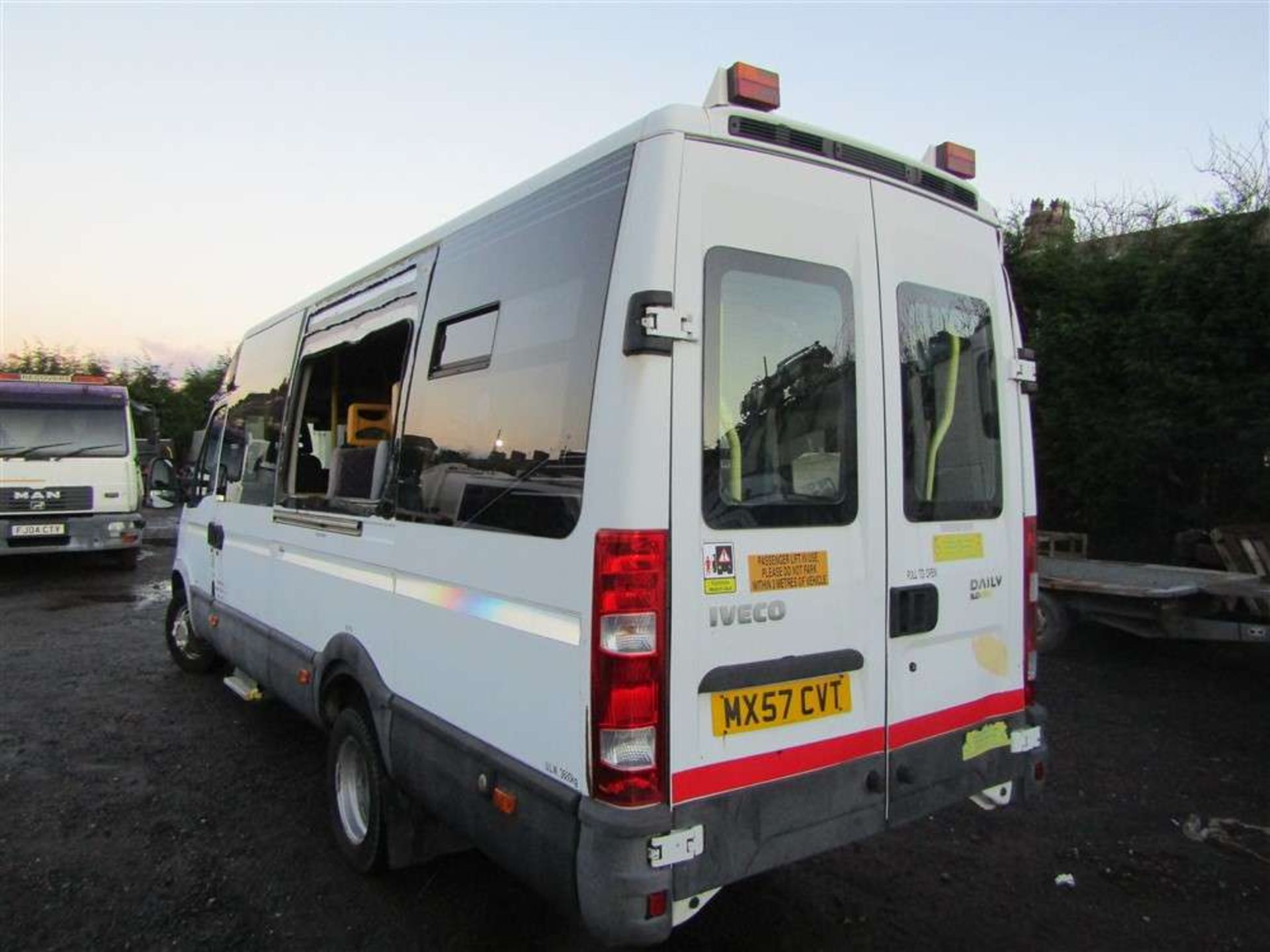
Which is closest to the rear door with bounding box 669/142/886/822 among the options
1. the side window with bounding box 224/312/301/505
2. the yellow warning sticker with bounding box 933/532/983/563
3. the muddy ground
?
the yellow warning sticker with bounding box 933/532/983/563

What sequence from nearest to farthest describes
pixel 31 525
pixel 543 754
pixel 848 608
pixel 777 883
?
pixel 543 754, pixel 848 608, pixel 777 883, pixel 31 525

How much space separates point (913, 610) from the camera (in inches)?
113

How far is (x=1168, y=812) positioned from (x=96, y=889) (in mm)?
4974

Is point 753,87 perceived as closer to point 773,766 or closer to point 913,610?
point 913,610

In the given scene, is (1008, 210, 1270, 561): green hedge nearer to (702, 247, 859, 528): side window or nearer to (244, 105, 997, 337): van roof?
(244, 105, 997, 337): van roof

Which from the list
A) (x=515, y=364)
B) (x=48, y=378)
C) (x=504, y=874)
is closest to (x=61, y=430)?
(x=48, y=378)

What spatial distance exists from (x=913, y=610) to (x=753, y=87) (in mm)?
1767

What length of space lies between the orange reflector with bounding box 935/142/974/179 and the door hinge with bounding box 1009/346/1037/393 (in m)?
0.74

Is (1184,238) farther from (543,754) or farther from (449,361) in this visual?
(543,754)

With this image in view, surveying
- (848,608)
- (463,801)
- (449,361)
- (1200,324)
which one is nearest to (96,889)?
(463,801)

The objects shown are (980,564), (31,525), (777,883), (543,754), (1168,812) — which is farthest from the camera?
(31,525)

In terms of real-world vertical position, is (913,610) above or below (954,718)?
above

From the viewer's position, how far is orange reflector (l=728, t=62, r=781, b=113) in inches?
100

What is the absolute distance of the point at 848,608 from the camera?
2.71 m
